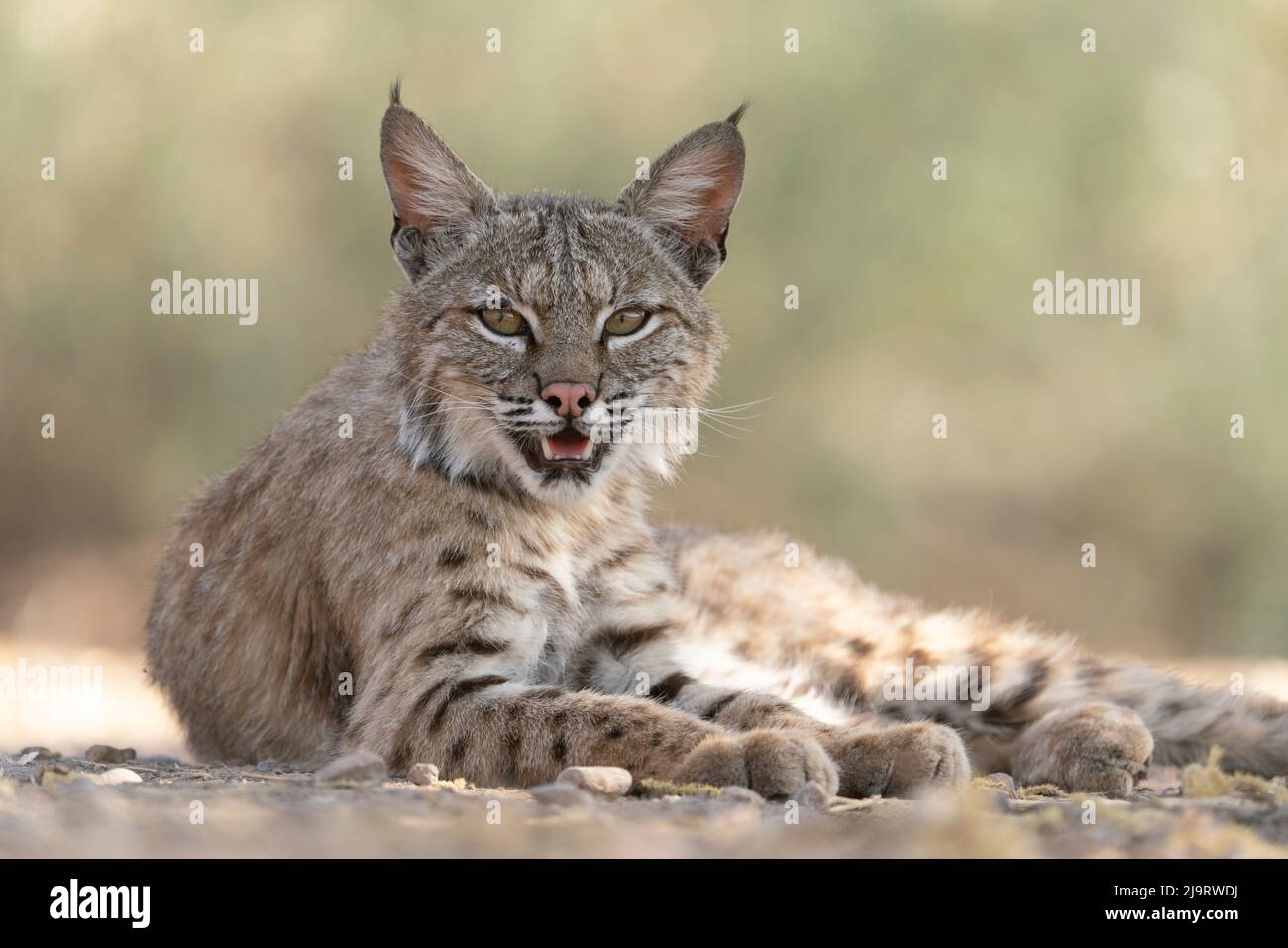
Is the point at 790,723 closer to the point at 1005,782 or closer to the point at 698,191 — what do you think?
the point at 1005,782

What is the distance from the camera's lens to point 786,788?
427 cm

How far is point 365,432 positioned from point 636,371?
1096mm

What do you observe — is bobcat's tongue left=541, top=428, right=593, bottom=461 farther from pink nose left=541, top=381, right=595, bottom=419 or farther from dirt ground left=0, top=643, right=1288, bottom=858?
dirt ground left=0, top=643, right=1288, bottom=858

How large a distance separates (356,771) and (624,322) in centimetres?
205

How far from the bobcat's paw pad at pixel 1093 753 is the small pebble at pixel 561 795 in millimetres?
2011

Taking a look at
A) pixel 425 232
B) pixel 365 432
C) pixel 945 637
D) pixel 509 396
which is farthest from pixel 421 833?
pixel 945 637

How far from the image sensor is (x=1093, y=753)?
525 cm

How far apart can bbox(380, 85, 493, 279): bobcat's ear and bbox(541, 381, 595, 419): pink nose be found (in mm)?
1015

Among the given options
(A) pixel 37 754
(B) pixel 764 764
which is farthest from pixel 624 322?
(A) pixel 37 754

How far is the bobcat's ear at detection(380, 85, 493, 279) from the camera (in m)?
5.71

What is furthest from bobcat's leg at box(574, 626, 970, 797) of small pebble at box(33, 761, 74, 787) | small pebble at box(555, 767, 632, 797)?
small pebble at box(33, 761, 74, 787)

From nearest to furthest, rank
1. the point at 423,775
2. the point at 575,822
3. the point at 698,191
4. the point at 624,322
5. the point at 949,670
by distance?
the point at 575,822, the point at 423,775, the point at 624,322, the point at 698,191, the point at 949,670

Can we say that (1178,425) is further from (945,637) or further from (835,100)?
(945,637)

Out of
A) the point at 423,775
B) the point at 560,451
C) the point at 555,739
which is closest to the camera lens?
the point at 423,775
